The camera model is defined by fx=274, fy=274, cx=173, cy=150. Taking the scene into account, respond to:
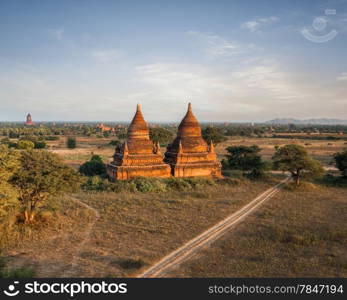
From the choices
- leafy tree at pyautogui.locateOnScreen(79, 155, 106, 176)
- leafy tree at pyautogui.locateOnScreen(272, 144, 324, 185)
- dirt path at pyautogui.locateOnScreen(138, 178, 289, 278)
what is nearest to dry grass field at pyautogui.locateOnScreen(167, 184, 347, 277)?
dirt path at pyautogui.locateOnScreen(138, 178, 289, 278)

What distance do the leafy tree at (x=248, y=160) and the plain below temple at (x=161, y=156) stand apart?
432cm

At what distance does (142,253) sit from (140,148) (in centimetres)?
1418

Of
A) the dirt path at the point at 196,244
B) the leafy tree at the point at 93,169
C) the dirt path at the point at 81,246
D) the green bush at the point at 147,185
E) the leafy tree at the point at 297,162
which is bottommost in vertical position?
the dirt path at the point at 196,244

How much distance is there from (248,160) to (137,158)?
12.4 m

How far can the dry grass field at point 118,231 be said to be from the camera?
975 centimetres

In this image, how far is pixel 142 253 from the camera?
10680 millimetres

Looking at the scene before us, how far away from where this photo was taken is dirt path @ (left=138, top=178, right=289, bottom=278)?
9391 millimetres

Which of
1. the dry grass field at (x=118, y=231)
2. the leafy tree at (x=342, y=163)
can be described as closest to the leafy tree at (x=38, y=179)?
the dry grass field at (x=118, y=231)

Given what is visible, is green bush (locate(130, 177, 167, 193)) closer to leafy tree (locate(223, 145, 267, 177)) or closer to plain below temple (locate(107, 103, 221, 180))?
plain below temple (locate(107, 103, 221, 180))

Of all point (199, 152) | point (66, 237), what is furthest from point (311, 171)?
point (66, 237)

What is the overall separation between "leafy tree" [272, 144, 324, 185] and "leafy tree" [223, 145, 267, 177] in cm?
366

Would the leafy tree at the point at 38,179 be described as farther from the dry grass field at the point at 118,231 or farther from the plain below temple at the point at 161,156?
the plain below temple at the point at 161,156

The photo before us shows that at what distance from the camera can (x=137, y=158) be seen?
77.5ft

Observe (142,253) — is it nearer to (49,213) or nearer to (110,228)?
(110,228)
